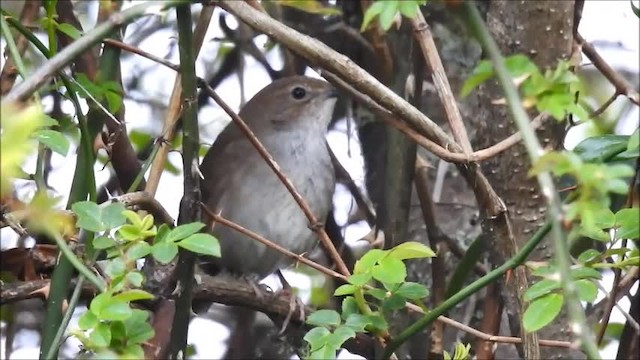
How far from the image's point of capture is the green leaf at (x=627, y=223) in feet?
4.53

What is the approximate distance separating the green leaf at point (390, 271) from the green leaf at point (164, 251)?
0.30m

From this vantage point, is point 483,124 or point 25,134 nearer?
point 25,134

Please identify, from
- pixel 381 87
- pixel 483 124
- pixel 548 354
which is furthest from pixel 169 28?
pixel 381 87

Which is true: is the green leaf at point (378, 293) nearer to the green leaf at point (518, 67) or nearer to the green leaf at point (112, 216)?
the green leaf at point (112, 216)

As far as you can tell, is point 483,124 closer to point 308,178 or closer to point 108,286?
point 308,178

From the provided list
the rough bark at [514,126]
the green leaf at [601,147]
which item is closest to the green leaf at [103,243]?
the green leaf at [601,147]

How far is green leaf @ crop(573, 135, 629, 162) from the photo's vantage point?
151 cm

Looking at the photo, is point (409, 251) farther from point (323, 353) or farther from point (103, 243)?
point (103, 243)

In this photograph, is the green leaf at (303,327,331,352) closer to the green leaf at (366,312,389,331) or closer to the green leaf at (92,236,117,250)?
the green leaf at (366,312,389,331)

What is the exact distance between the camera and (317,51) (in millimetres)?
1635

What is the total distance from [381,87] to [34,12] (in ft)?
3.95

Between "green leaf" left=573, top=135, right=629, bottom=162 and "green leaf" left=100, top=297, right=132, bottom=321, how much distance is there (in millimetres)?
633

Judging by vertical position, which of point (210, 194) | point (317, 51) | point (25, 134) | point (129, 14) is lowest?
point (25, 134)

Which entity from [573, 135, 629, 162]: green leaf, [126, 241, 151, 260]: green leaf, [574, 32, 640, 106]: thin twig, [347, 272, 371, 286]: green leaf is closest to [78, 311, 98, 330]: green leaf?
[126, 241, 151, 260]: green leaf
